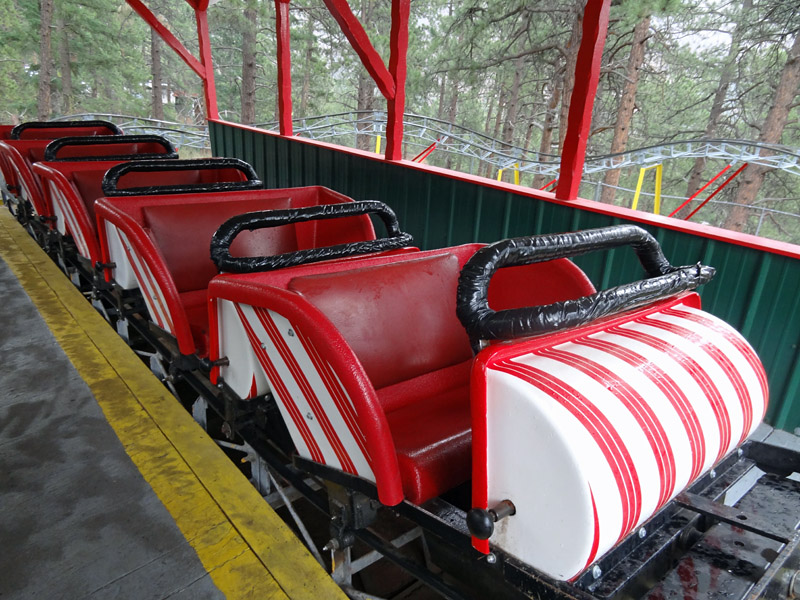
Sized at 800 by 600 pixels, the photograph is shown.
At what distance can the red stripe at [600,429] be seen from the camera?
112 cm

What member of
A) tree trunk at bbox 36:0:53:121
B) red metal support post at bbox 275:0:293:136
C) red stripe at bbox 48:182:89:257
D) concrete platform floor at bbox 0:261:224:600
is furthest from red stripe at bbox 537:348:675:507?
tree trunk at bbox 36:0:53:121

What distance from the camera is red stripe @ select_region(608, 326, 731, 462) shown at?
1391 mm

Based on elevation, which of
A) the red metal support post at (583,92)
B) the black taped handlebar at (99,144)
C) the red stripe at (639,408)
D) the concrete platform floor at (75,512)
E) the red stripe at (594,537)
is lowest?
the concrete platform floor at (75,512)

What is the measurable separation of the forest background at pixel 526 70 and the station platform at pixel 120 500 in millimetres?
8616

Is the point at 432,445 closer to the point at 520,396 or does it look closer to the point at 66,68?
the point at 520,396

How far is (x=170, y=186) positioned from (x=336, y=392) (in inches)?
90.1

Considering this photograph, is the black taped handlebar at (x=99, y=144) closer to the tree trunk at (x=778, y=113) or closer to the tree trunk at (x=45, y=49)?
the tree trunk at (x=778, y=113)

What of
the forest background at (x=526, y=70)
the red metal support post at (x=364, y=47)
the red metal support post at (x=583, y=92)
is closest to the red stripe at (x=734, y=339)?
the red metal support post at (x=583, y=92)

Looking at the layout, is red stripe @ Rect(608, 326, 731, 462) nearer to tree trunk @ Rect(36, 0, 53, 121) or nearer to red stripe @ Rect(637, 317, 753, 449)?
red stripe @ Rect(637, 317, 753, 449)

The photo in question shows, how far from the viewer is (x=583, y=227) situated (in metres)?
Answer: 3.40

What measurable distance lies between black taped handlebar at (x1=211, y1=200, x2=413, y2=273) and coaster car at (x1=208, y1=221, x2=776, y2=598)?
11 millimetres

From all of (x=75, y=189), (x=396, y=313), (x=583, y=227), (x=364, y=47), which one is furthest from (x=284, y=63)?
(x=396, y=313)

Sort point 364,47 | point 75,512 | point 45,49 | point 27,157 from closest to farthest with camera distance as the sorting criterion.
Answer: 1. point 75,512
2. point 364,47
3. point 27,157
4. point 45,49

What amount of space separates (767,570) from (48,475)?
236cm
